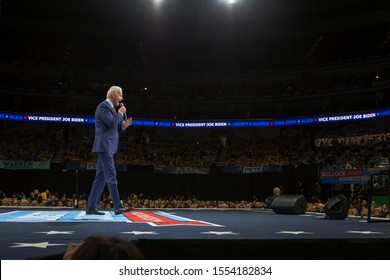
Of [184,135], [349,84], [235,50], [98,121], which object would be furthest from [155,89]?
[98,121]

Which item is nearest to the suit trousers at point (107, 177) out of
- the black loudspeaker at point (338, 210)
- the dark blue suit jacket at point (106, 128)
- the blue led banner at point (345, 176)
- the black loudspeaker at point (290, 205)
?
A: the dark blue suit jacket at point (106, 128)

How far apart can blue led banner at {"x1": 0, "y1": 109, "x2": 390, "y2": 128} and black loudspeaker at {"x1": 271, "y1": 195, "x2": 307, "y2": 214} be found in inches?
884

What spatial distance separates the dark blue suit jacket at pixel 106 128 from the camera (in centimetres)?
587

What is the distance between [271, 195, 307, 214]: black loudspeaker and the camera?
9.81 meters

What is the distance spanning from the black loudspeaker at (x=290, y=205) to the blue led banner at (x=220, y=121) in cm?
2245

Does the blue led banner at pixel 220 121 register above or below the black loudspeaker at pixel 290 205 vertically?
above

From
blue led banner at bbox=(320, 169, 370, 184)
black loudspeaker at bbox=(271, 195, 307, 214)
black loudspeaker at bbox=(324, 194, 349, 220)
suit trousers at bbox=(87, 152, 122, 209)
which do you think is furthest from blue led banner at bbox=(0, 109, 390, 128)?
suit trousers at bbox=(87, 152, 122, 209)

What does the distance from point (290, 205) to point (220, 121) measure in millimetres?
25120

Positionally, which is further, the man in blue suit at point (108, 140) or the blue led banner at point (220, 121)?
the blue led banner at point (220, 121)

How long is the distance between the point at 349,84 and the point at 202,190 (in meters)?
16.1

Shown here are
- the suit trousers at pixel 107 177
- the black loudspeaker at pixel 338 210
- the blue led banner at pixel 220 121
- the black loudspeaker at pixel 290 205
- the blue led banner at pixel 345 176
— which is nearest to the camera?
the suit trousers at pixel 107 177

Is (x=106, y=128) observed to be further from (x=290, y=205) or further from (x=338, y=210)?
(x=290, y=205)

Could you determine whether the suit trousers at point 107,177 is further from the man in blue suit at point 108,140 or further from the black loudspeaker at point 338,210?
the black loudspeaker at point 338,210

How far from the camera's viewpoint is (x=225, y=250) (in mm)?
2516
